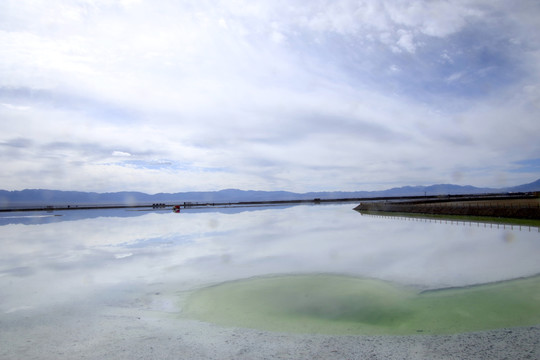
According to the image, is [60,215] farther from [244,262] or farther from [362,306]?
[362,306]

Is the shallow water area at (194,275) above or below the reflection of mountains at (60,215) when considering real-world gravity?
below

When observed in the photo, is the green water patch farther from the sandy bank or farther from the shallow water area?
the sandy bank

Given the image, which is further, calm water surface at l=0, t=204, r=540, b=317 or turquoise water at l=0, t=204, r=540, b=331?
calm water surface at l=0, t=204, r=540, b=317

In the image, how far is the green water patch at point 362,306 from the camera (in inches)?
410

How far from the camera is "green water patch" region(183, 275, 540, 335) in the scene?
10422 millimetres

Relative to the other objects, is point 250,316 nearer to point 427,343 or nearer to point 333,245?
point 427,343

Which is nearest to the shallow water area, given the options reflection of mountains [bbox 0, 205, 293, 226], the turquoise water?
the turquoise water

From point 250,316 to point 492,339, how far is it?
7.12 meters

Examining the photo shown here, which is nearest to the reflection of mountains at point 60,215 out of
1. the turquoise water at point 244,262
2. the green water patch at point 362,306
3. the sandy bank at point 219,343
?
the turquoise water at point 244,262

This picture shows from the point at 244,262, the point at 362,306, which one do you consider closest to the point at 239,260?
the point at 244,262

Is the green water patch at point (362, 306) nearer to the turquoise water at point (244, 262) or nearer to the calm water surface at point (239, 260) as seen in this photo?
the turquoise water at point (244, 262)

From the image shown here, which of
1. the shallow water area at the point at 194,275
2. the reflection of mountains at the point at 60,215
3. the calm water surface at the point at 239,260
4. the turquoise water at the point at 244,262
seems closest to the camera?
the shallow water area at the point at 194,275

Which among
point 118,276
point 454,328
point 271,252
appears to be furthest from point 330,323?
point 271,252

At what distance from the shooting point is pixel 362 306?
1241 centimetres
